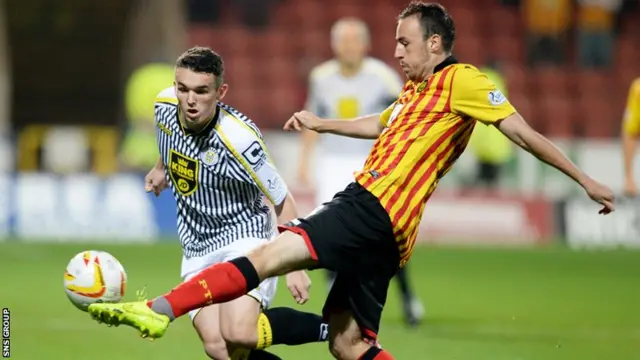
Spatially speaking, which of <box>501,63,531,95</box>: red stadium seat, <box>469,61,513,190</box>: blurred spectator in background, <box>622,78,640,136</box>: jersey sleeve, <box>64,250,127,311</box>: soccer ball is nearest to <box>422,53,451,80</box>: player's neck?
<box>64,250,127,311</box>: soccer ball

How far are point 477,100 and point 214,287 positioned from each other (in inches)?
53.2

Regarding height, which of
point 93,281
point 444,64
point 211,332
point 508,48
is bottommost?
point 211,332

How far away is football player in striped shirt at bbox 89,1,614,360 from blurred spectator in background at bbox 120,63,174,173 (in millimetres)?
10529

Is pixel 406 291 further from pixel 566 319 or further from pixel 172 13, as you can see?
pixel 172 13

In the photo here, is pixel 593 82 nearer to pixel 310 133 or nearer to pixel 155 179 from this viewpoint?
pixel 310 133

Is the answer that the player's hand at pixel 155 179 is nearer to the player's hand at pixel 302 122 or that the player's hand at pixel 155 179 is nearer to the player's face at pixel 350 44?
the player's hand at pixel 302 122

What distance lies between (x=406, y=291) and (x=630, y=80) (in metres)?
12.4

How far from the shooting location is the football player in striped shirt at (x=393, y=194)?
5.15 meters

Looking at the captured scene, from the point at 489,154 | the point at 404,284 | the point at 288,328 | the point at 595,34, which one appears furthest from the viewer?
the point at 595,34

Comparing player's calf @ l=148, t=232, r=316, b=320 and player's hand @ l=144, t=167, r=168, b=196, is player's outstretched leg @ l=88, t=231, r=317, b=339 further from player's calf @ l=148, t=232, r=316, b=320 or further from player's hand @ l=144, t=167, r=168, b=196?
player's hand @ l=144, t=167, r=168, b=196

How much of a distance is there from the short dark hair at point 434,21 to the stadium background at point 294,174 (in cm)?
267

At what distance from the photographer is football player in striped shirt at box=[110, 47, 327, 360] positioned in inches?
222

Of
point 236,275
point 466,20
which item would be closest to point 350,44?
point 236,275

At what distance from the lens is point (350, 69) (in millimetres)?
9680
